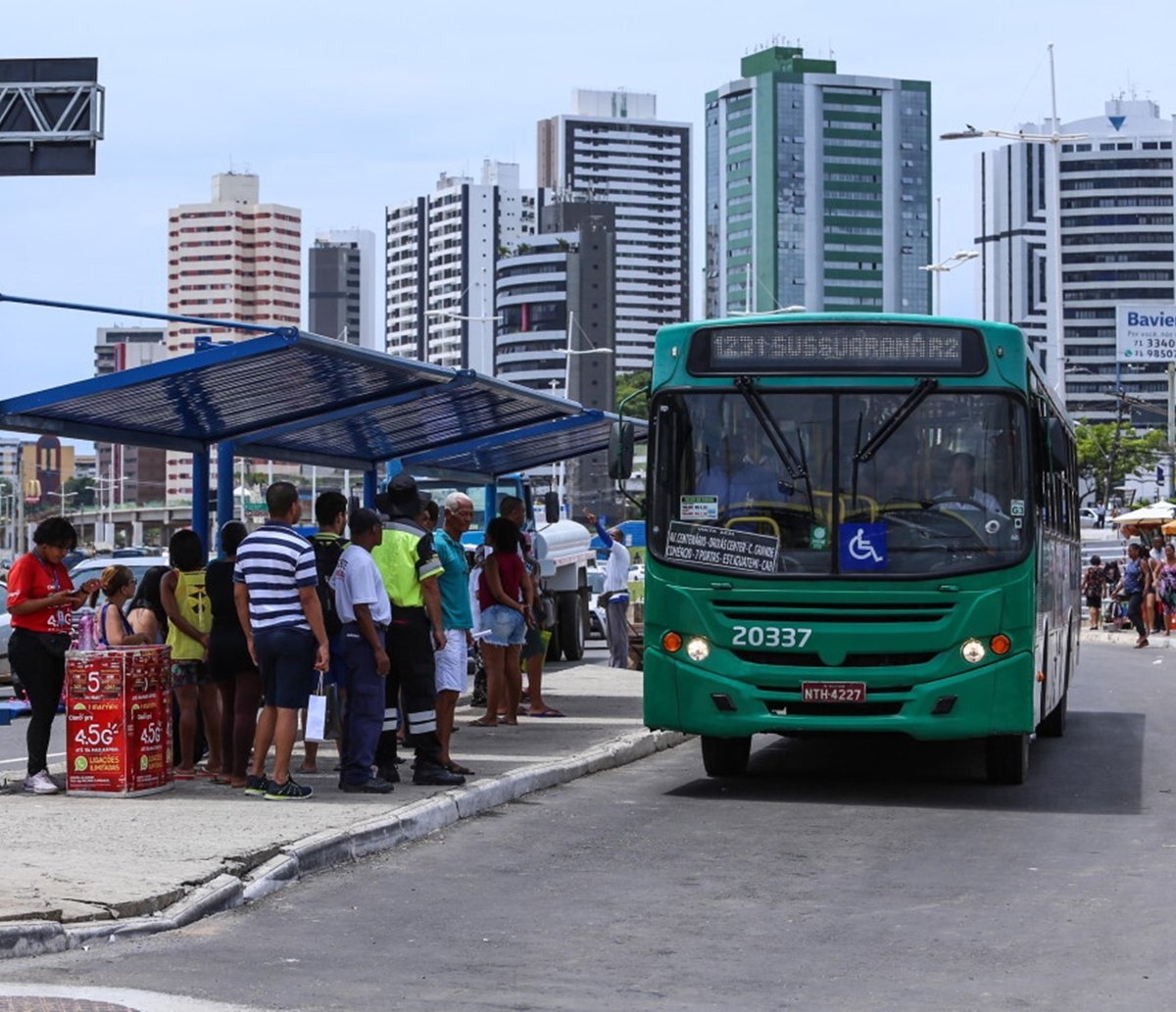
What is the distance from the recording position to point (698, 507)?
44.4 feet

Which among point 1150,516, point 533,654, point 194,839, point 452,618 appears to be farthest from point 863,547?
point 1150,516

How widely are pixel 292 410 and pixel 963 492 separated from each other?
18.6ft

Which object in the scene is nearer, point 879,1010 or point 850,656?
point 879,1010

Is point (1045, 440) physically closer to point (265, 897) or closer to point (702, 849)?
point (702, 849)

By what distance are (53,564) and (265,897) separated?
4.22 meters

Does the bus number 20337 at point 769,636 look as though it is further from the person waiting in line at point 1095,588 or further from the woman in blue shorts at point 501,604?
the person waiting in line at point 1095,588

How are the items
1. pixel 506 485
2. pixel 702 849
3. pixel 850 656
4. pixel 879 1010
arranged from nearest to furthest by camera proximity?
pixel 879 1010 < pixel 702 849 < pixel 850 656 < pixel 506 485

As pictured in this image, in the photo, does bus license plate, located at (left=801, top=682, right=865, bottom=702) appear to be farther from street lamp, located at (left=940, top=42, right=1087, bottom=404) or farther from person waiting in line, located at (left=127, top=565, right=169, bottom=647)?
street lamp, located at (left=940, top=42, right=1087, bottom=404)

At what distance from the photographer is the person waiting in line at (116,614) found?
42.5 ft

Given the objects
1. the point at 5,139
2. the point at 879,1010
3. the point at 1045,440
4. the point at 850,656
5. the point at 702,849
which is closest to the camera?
the point at 879,1010

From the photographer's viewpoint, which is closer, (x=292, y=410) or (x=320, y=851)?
(x=320, y=851)

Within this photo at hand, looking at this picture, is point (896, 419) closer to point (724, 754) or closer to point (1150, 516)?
point (724, 754)

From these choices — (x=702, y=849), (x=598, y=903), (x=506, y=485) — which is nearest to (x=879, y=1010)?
(x=598, y=903)

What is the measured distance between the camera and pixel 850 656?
13188 millimetres
